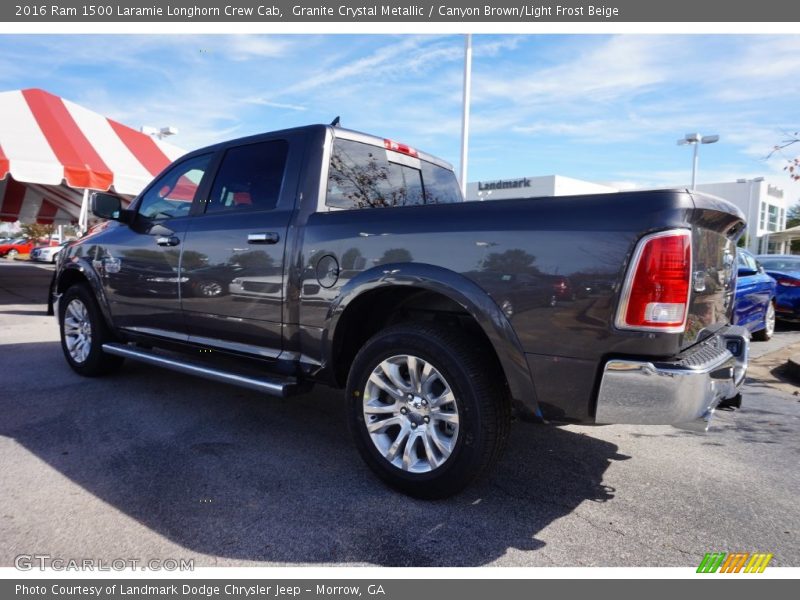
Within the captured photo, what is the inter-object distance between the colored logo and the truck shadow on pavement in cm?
63

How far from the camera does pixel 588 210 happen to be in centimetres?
236

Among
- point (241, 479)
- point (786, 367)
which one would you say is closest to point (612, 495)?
point (241, 479)

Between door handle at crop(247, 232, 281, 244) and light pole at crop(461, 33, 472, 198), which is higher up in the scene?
light pole at crop(461, 33, 472, 198)

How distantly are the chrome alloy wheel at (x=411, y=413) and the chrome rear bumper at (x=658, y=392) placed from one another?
0.73 m

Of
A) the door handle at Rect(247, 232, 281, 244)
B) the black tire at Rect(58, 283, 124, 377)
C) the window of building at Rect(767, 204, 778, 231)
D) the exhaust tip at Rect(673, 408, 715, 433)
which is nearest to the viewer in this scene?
the exhaust tip at Rect(673, 408, 715, 433)

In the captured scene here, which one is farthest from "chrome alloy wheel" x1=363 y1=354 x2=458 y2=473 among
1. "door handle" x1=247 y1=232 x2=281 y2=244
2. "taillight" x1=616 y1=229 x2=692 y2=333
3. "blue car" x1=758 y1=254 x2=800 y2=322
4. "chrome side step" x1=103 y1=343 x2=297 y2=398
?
"blue car" x1=758 y1=254 x2=800 y2=322

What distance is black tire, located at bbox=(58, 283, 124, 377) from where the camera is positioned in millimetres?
4871

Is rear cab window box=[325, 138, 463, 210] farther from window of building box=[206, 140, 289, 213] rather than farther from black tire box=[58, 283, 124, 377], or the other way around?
black tire box=[58, 283, 124, 377]

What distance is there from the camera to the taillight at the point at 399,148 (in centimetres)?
405

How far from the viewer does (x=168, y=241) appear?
4.09m

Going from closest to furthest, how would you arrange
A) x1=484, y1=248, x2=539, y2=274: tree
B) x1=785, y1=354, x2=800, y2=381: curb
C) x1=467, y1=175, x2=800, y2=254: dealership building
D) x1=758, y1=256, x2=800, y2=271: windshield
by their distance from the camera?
x1=484, y1=248, x2=539, y2=274: tree
x1=785, y1=354, x2=800, y2=381: curb
x1=758, y1=256, x2=800, y2=271: windshield
x1=467, y1=175, x2=800, y2=254: dealership building

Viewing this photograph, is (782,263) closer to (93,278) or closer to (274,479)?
(274,479)

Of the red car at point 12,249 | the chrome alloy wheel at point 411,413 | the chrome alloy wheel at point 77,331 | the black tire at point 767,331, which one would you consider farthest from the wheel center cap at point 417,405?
the red car at point 12,249

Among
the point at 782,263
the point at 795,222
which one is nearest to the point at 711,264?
the point at 782,263
